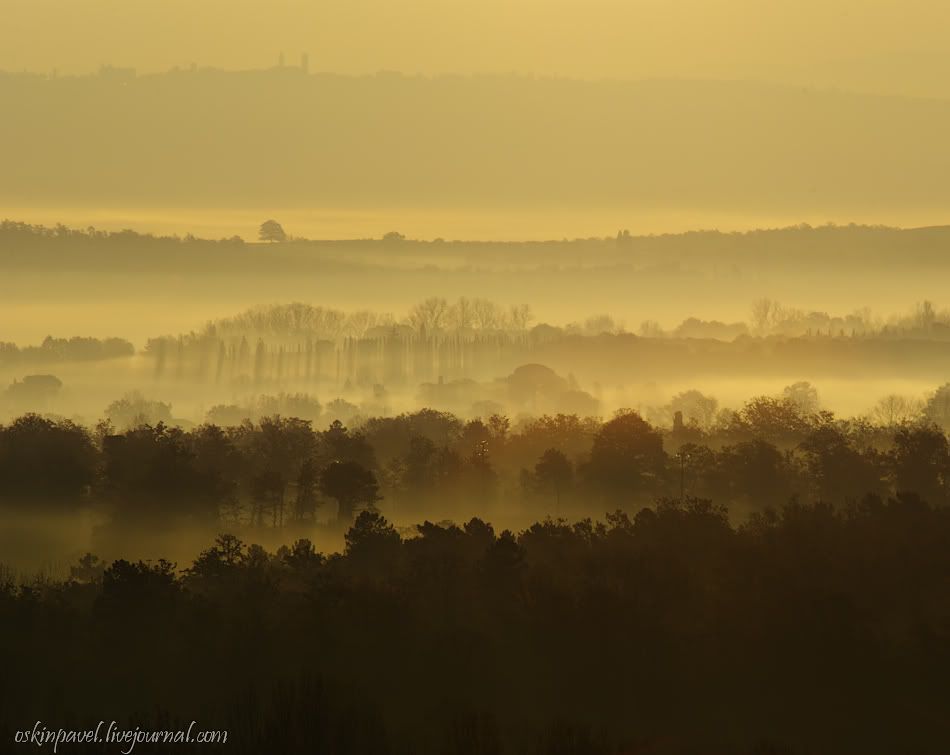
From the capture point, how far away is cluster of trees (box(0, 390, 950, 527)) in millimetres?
141875

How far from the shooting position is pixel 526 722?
8675 cm

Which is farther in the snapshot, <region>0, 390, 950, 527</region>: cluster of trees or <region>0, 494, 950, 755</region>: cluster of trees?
<region>0, 390, 950, 527</region>: cluster of trees

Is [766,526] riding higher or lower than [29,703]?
higher

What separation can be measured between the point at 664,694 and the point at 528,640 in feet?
31.9

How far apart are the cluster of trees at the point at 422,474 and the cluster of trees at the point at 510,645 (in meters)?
25.1

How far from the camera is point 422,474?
162500 millimetres

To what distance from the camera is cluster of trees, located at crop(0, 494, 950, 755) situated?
279 ft

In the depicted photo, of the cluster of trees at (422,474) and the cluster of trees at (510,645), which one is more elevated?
the cluster of trees at (422,474)

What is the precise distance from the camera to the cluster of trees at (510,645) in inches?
3349

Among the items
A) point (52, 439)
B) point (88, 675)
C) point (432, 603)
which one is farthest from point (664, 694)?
point (52, 439)

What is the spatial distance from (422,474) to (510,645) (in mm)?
65642

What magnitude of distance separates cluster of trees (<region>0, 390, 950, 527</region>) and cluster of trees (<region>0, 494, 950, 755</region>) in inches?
987

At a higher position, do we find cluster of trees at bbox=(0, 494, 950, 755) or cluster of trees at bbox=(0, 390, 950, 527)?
cluster of trees at bbox=(0, 390, 950, 527)

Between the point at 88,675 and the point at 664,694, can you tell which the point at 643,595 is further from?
the point at 88,675
